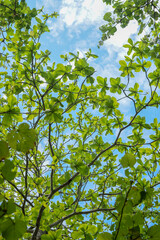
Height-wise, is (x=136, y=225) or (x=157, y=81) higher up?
(x=157, y=81)

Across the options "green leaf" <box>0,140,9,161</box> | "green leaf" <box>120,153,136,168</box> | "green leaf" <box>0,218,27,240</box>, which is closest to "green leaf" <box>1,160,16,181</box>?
Result: "green leaf" <box>0,140,9,161</box>

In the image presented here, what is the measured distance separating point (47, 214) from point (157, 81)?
8.40ft

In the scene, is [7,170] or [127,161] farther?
[127,161]

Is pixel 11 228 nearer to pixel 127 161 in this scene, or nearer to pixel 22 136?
pixel 22 136

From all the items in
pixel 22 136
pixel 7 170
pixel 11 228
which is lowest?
pixel 11 228

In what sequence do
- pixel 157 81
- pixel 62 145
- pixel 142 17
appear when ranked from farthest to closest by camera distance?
pixel 62 145
pixel 142 17
pixel 157 81

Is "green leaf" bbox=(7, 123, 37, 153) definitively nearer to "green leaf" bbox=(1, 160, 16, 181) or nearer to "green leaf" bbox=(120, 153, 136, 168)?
"green leaf" bbox=(1, 160, 16, 181)

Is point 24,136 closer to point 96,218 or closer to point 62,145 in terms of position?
point 96,218

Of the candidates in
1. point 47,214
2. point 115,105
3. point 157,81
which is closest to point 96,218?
point 47,214

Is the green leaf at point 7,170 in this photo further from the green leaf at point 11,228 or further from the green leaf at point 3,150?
the green leaf at point 11,228

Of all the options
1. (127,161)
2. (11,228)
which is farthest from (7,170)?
(127,161)

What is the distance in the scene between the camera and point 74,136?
6645 millimetres

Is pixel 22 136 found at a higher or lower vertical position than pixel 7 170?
higher

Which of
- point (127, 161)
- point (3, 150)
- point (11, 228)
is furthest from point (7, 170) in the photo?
point (127, 161)
